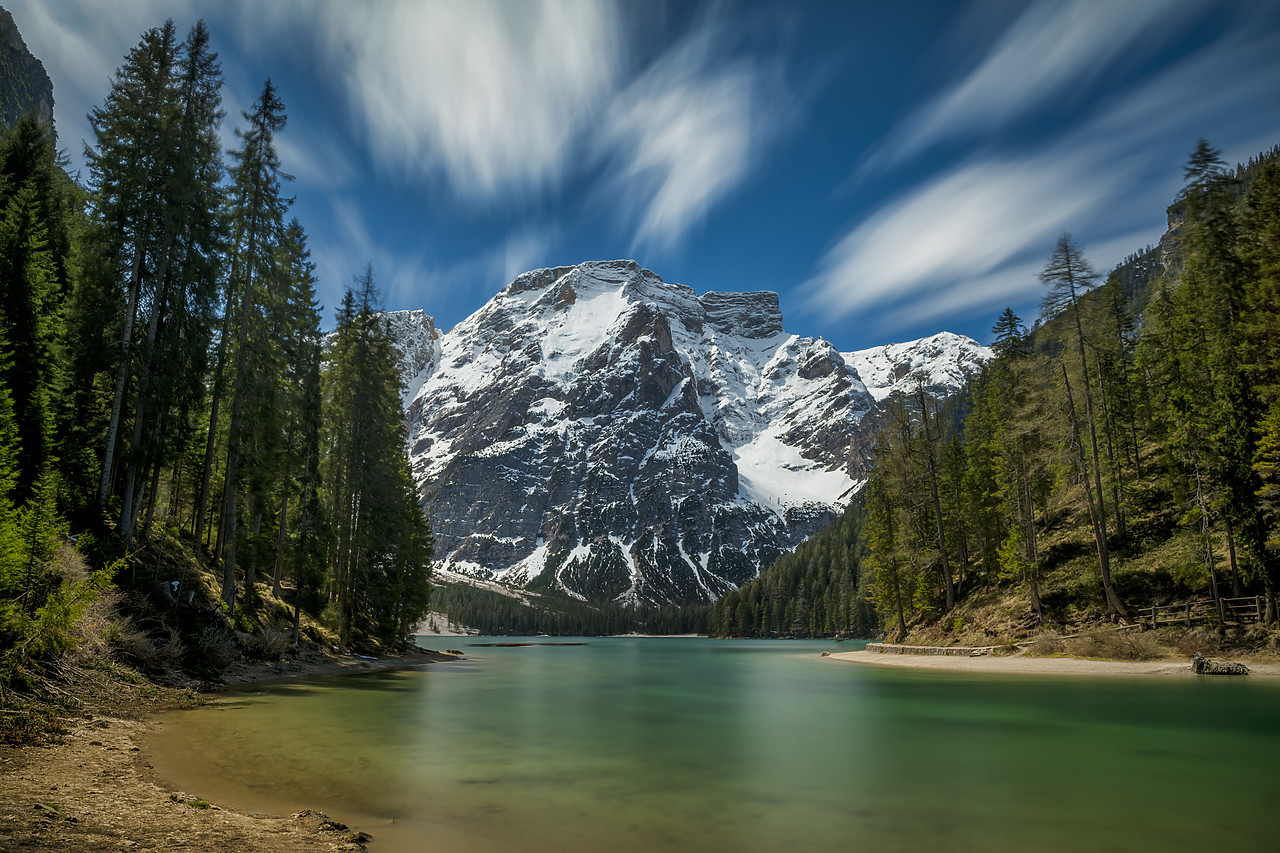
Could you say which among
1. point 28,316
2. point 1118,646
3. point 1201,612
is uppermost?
point 28,316

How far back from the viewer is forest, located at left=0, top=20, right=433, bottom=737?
14.3 meters

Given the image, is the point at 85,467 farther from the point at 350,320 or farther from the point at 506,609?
the point at 506,609

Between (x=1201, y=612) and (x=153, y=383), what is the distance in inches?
1518

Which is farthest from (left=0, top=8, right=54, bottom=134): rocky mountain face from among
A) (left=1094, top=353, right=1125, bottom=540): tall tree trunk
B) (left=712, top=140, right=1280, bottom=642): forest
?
(left=1094, top=353, right=1125, bottom=540): tall tree trunk

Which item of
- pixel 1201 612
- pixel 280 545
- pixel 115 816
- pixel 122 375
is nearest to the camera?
pixel 115 816

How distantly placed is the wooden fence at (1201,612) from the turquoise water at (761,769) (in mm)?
5585

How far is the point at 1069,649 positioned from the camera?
1107 inches

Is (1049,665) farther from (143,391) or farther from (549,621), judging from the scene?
(549,621)

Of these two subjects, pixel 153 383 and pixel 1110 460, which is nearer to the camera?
pixel 153 383

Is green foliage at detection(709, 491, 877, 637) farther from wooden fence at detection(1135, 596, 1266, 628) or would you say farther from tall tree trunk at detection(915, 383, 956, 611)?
wooden fence at detection(1135, 596, 1266, 628)

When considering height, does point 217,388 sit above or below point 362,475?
above

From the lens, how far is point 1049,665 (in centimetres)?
2648

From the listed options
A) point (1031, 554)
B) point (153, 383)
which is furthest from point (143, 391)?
point (1031, 554)

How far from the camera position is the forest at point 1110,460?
77.6 feet
